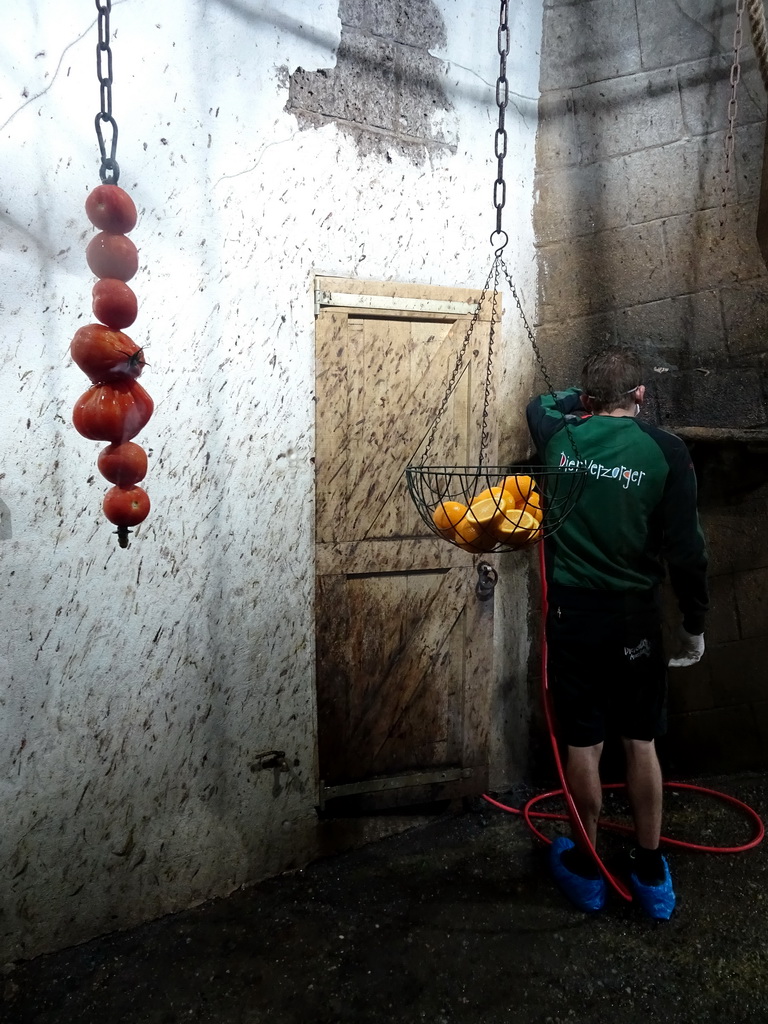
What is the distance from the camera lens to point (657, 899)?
2262 mm

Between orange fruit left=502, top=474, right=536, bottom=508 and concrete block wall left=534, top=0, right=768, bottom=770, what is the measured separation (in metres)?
1.29

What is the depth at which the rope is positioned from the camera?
222 centimetres

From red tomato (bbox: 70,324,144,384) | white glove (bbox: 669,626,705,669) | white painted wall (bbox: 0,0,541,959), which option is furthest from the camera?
white glove (bbox: 669,626,705,669)

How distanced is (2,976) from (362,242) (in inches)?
105

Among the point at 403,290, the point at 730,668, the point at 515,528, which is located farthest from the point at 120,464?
the point at 730,668

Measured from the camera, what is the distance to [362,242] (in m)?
2.57

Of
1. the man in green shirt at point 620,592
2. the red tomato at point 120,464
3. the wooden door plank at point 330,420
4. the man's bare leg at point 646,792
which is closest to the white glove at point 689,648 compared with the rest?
the man in green shirt at point 620,592

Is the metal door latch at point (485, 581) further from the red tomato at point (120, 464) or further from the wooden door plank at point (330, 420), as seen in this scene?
the red tomato at point (120, 464)

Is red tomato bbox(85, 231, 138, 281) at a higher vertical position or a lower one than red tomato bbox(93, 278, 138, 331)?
higher

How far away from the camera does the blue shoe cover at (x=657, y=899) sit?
2254 millimetres

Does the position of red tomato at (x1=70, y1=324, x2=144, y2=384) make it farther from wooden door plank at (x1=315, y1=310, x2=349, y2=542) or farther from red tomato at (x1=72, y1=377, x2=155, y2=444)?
wooden door plank at (x1=315, y1=310, x2=349, y2=542)

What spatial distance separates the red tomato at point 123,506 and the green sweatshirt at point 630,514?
1348 mm

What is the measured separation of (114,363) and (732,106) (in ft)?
8.85

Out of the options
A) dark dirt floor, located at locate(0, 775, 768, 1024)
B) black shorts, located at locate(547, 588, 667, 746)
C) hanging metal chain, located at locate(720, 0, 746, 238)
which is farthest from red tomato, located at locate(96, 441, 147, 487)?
hanging metal chain, located at locate(720, 0, 746, 238)
